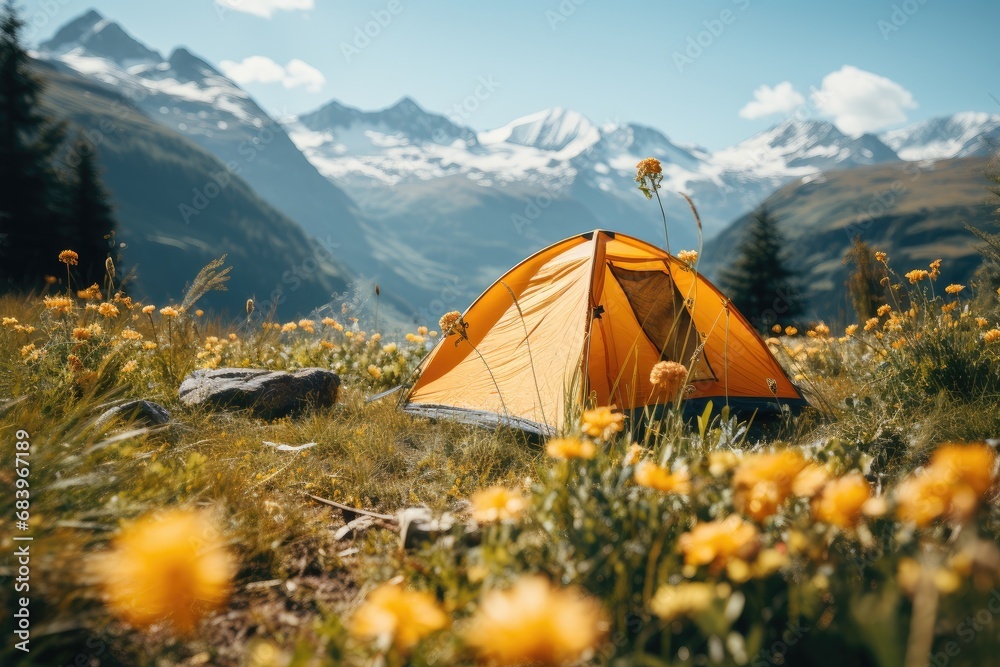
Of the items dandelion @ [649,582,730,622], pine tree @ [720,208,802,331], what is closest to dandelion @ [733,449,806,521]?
dandelion @ [649,582,730,622]

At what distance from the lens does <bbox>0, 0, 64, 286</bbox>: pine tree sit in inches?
982

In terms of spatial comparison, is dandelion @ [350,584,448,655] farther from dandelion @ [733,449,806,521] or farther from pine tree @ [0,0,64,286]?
pine tree @ [0,0,64,286]

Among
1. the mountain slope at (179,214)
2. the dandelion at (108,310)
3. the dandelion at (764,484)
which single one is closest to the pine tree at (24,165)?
the dandelion at (108,310)

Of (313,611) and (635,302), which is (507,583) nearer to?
(313,611)

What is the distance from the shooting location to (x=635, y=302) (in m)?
6.30

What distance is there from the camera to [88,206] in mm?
29531

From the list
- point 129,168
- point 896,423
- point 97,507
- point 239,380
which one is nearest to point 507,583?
point 97,507

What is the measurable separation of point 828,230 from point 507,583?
22334 cm

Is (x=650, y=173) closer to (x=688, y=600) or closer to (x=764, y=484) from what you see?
(x=764, y=484)

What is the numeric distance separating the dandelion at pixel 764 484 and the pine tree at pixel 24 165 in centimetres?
2984

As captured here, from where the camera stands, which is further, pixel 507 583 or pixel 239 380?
Answer: pixel 239 380

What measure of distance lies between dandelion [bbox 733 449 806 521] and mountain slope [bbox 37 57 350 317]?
162387mm

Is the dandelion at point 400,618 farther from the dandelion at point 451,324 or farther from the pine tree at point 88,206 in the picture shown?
the pine tree at point 88,206

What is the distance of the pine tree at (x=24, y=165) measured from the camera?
81.9ft
